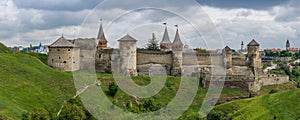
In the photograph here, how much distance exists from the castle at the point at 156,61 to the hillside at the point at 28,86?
4.83 metres

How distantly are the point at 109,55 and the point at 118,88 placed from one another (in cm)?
1389

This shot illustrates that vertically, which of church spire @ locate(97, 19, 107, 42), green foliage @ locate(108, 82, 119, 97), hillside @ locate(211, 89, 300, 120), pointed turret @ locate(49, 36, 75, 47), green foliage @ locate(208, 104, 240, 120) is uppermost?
church spire @ locate(97, 19, 107, 42)

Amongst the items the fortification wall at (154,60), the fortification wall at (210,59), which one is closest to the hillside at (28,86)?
the fortification wall at (154,60)

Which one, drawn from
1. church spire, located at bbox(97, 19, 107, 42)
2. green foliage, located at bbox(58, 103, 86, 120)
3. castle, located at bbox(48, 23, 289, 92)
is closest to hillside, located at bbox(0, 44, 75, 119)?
green foliage, located at bbox(58, 103, 86, 120)

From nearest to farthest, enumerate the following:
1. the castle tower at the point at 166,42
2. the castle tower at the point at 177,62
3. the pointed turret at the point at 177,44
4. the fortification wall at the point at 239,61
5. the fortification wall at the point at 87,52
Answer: the fortification wall at the point at 87,52, the castle tower at the point at 177,62, the pointed turret at the point at 177,44, the fortification wall at the point at 239,61, the castle tower at the point at 166,42

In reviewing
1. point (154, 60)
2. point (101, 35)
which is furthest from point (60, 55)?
point (154, 60)

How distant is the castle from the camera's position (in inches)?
2203

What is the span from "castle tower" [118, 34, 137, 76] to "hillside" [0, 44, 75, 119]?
950 centimetres

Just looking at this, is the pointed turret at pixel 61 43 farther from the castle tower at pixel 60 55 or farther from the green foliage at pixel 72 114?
the green foliage at pixel 72 114

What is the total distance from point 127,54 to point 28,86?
19044mm

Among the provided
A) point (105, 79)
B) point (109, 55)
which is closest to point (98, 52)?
point (109, 55)

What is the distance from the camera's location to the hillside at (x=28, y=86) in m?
37.3

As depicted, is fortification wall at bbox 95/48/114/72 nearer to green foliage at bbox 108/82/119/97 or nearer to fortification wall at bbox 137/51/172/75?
fortification wall at bbox 137/51/172/75

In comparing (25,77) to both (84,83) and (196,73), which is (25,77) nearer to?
(84,83)
